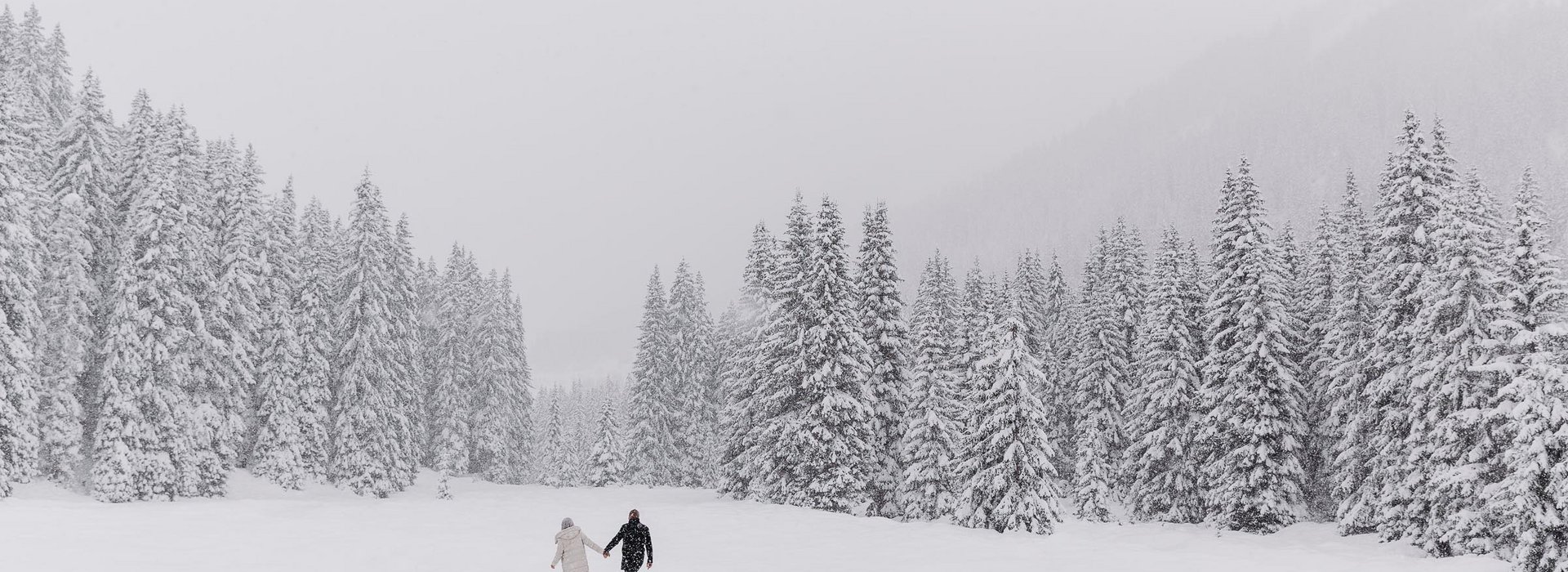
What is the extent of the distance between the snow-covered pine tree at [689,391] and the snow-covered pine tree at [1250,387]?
30192 mm

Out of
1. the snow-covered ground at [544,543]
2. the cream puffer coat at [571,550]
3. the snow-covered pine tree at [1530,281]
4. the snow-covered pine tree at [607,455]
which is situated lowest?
the snow-covered ground at [544,543]

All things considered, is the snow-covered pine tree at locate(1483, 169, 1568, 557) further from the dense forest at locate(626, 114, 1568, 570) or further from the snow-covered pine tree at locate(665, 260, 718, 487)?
the snow-covered pine tree at locate(665, 260, 718, 487)

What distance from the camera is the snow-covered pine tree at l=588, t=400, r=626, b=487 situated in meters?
51.6

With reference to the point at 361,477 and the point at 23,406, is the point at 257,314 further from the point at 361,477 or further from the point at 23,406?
the point at 23,406

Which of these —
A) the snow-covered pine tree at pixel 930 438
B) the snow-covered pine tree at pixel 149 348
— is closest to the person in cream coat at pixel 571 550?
the snow-covered pine tree at pixel 930 438

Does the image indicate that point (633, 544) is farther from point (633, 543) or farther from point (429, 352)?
point (429, 352)

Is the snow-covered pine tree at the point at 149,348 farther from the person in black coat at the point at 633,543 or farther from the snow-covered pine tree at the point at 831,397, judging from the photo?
the person in black coat at the point at 633,543

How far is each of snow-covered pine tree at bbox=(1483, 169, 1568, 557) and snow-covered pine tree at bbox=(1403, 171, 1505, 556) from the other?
0.57 meters

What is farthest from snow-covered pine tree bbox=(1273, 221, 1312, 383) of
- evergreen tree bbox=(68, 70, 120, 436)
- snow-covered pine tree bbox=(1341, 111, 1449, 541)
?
evergreen tree bbox=(68, 70, 120, 436)

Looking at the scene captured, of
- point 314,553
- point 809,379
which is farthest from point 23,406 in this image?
point 809,379

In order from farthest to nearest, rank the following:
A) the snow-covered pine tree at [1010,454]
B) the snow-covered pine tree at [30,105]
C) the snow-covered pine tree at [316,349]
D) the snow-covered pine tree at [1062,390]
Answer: the snow-covered pine tree at [1062,390] < the snow-covered pine tree at [316,349] < the snow-covered pine tree at [30,105] < the snow-covered pine tree at [1010,454]

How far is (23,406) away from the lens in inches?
1074

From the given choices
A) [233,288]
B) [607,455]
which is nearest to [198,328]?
[233,288]

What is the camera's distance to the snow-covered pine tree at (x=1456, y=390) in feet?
73.3
